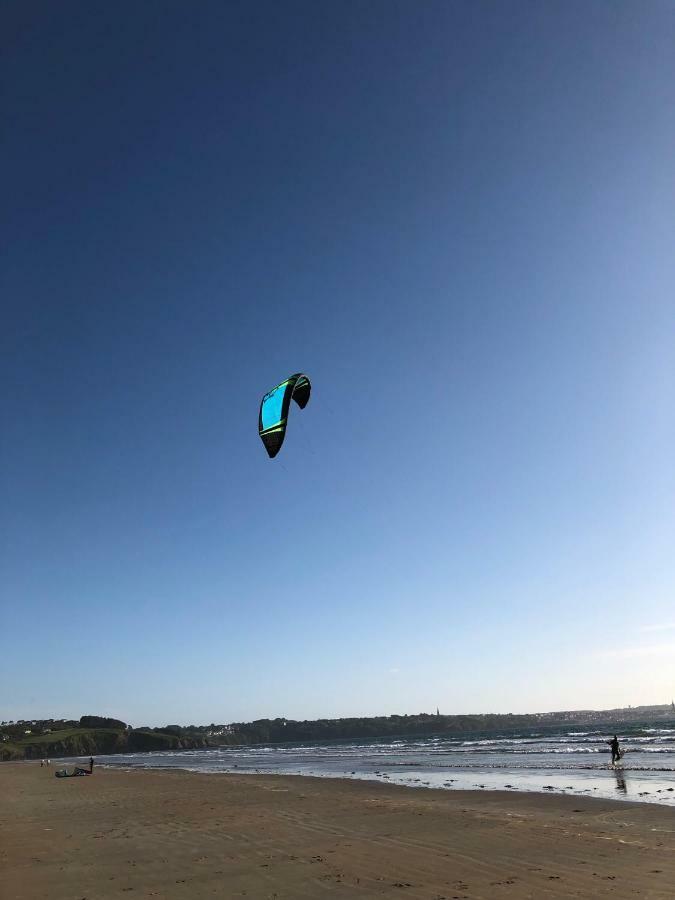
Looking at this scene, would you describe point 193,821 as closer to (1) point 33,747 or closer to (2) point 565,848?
(2) point 565,848

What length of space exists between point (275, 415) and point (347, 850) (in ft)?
23.3

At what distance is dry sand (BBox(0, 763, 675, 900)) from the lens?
7.43 metres

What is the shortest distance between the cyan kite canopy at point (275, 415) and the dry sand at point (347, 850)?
5469mm

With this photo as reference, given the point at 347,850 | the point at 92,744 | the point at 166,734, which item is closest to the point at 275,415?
the point at 347,850

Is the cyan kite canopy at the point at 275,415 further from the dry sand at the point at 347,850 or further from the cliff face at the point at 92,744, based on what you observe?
the cliff face at the point at 92,744

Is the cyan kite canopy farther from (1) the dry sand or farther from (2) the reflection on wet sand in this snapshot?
(2) the reflection on wet sand

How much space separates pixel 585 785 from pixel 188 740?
412ft

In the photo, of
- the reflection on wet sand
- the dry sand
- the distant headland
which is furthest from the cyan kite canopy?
the distant headland

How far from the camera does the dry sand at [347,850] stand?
7434mm

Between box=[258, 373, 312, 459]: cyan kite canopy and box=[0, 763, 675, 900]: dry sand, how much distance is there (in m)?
5.47

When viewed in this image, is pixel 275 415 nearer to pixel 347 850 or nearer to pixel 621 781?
pixel 347 850

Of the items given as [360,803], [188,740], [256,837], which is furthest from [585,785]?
[188,740]

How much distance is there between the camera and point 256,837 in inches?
→ 440

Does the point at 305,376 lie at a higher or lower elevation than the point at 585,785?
higher
